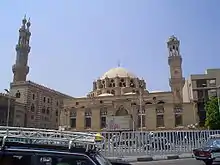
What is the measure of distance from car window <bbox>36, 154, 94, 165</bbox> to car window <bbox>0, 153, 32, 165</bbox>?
0.43ft

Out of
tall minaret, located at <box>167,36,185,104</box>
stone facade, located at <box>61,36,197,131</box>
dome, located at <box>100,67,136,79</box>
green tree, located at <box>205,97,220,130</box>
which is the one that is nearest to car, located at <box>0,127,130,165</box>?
green tree, located at <box>205,97,220,130</box>

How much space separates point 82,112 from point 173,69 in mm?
22041

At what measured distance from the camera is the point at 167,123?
5616cm

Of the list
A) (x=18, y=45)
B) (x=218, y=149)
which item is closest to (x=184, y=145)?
(x=218, y=149)

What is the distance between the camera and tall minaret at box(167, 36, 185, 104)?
208 ft

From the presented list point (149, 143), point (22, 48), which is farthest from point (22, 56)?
point (149, 143)

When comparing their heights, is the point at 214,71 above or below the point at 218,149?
above

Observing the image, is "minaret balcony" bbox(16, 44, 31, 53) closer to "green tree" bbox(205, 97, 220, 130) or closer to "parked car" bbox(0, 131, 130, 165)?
"green tree" bbox(205, 97, 220, 130)

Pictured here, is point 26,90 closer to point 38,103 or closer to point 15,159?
point 38,103

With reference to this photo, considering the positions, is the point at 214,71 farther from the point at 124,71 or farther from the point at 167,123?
the point at 124,71

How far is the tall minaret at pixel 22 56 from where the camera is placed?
205 feet

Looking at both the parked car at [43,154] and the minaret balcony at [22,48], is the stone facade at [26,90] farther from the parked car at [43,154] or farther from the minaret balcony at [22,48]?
the parked car at [43,154]

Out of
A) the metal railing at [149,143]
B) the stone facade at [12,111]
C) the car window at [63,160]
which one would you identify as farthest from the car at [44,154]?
the stone facade at [12,111]

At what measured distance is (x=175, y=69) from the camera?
63625mm
